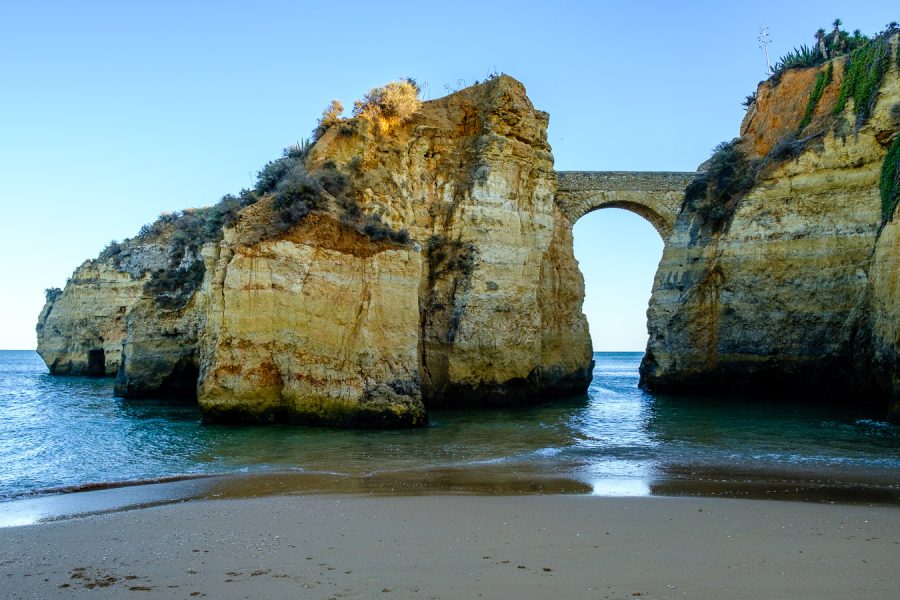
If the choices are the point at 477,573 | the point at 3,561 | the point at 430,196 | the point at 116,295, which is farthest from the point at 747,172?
the point at 116,295

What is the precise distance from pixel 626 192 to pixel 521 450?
18729mm

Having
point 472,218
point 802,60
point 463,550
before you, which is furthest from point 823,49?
point 463,550

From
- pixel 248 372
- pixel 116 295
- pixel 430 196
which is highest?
pixel 430 196

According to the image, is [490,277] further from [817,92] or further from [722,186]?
[817,92]

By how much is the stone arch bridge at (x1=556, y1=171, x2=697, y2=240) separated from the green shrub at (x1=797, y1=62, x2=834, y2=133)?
23.3 feet

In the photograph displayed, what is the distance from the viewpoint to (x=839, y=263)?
17.2 m

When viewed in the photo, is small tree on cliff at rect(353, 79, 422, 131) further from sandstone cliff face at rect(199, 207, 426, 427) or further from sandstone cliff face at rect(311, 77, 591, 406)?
sandstone cliff face at rect(199, 207, 426, 427)

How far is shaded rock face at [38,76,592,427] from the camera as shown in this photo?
12.9 metres

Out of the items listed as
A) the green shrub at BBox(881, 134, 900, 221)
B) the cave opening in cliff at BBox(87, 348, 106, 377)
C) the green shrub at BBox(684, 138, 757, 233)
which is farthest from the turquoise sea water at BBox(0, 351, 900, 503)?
the cave opening in cliff at BBox(87, 348, 106, 377)

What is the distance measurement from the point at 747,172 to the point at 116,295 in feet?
91.1

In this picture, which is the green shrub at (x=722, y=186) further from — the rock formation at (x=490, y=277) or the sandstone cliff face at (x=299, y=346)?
the sandstone cliff face at (x=299, y=346)

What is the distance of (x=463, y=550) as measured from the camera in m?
4.80

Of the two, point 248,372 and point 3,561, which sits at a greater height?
point 248,372

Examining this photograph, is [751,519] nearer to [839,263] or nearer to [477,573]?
[477,573]
